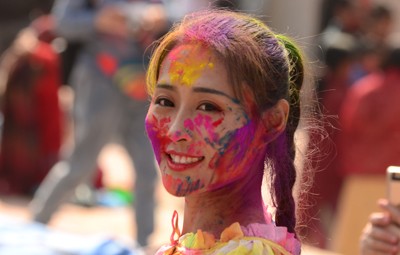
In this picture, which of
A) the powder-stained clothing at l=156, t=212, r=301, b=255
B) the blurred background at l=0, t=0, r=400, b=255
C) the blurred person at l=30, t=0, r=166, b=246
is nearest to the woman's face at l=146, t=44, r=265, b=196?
the powder-stained clothing at l=156, t=212, r=301, b=255

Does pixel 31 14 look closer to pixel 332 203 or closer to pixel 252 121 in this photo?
pixel 332 203

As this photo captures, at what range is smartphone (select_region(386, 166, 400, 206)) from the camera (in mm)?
2662

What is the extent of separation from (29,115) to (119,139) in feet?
6.89

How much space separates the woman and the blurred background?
2.14m

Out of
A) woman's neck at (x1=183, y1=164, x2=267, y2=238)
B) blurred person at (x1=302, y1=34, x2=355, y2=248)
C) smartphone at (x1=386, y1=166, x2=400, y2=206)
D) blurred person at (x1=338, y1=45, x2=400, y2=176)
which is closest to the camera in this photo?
woman's neck at (x1=183, y1=164, x2=267, y2=238)

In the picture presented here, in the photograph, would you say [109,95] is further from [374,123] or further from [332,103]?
[332,103]

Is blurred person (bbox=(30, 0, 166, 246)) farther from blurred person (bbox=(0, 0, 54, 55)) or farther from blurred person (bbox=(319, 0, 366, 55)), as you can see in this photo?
blurred person (bbox=(0, 0, 54, 55))

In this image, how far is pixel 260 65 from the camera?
2324 millimetres

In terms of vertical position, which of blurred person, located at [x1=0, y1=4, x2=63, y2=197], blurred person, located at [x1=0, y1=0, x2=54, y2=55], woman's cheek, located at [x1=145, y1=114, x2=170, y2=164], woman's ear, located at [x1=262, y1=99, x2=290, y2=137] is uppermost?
blurred person, located at [x1=0, y1=0, x2=54, y2=55]

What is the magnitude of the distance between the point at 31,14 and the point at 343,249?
6232mm

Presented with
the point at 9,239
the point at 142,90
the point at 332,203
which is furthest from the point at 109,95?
the point at 332,203

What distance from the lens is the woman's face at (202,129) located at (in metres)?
2.32

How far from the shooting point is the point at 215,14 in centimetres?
245

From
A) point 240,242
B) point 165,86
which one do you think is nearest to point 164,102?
point 165,86
